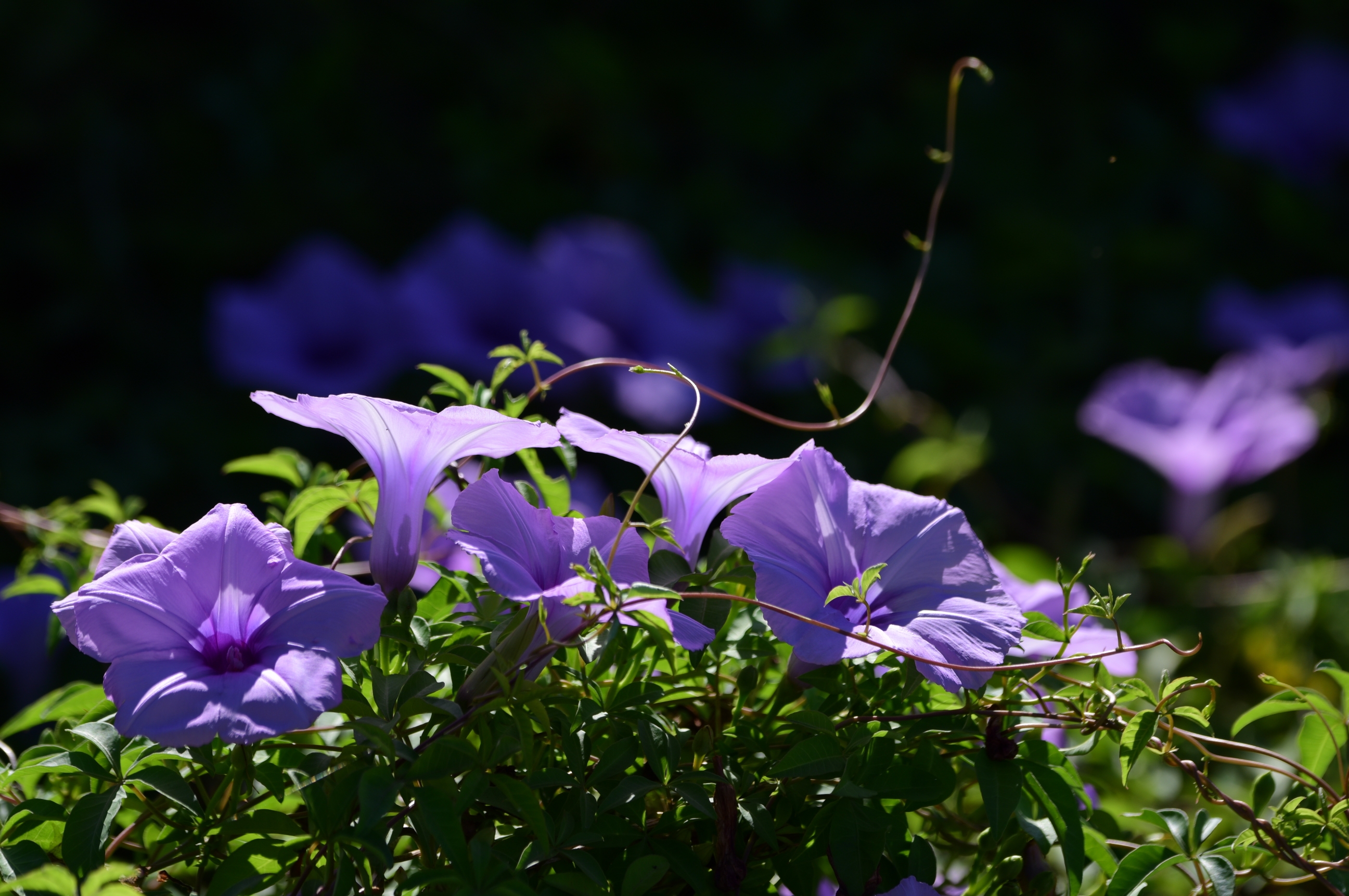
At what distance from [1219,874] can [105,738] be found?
1.73 feet

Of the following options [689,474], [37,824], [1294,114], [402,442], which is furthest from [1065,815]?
[1294,114]

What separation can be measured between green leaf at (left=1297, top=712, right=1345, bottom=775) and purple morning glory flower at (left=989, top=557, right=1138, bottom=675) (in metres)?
0.09

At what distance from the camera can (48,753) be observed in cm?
58

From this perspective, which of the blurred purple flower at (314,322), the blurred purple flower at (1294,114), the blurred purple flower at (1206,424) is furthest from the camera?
the blurred purple flower at (1294,114)

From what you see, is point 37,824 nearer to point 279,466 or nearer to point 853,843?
point 279,466

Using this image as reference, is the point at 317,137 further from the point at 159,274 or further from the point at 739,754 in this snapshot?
the point at 739,754

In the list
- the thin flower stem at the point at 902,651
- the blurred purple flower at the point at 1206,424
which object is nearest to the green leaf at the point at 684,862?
the thin flower stem at the point at 902,651

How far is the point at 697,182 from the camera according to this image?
212 centimetres

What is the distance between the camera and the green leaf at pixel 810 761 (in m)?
0.53

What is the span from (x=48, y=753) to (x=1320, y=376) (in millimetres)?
1872

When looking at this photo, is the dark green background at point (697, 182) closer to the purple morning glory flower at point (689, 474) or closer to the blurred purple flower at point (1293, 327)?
the blurred purple flower at point (1293, 327)

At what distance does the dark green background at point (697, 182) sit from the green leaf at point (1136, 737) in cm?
113

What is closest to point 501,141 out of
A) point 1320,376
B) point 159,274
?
point 159,274

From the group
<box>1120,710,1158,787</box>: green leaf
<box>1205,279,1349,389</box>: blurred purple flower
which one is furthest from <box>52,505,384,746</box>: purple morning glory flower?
<box>1205,279,1349,389</box>: blurred purple flower
